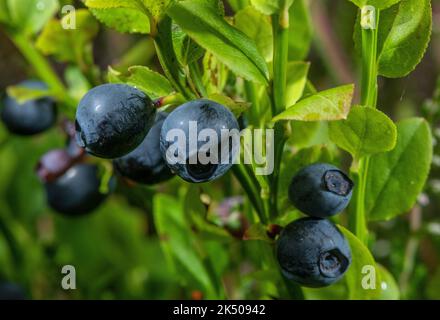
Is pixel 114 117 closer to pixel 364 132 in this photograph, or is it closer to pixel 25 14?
pixel 364 132

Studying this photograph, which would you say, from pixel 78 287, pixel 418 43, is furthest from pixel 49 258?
pixel 418 43

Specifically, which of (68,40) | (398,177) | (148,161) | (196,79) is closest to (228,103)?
(196,79)

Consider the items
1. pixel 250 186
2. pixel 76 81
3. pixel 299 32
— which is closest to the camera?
pixel 250 186

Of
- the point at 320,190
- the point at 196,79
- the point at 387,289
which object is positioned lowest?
the point at 387,289

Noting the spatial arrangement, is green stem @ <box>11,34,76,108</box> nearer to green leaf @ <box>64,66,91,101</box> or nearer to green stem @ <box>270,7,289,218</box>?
green leaf @ <box>64,66,91,101</box>

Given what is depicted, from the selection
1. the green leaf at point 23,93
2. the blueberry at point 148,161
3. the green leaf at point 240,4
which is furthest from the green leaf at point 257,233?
the green leaf at point 23,93

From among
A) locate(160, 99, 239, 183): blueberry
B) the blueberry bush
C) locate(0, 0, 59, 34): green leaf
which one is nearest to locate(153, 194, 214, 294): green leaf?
the blueberry bush

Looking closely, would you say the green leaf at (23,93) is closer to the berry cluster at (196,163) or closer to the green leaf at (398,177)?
the berry cluster at (196,163)
